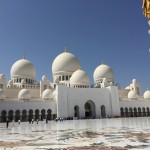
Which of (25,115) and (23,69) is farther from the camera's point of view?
(23,69)

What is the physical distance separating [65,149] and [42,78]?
36236 millimetres

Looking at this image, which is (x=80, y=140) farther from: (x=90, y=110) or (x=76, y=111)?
(x=90, y=110)

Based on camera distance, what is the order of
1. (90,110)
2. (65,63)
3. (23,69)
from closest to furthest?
(90,110)
(23,69)
(65,63)

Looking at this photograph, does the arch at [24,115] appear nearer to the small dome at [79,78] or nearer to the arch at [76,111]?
the arch at [76,111]

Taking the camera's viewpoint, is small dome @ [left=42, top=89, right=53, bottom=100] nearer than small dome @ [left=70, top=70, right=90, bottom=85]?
Yes

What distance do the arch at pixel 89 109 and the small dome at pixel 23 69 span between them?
12.5 m

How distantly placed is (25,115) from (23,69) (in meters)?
11.7

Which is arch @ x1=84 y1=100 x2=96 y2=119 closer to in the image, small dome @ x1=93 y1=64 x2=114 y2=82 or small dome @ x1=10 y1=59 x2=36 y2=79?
small dome @ x1=93 y1=64 x2=114 y2=82

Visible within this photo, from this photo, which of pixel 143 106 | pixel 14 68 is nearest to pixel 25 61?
pixel 14 68

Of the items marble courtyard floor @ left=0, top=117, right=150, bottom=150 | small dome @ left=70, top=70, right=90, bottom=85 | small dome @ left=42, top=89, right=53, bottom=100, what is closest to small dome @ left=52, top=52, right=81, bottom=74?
small dome @ left=70, top=70, right=90, bottom=85

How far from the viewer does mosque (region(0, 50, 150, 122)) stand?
1401 inches

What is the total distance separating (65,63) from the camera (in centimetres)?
4475

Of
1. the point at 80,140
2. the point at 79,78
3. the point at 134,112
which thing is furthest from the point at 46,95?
the point at 80,140

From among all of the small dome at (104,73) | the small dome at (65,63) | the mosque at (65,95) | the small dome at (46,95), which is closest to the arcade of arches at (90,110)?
the mosque at (65,95)
